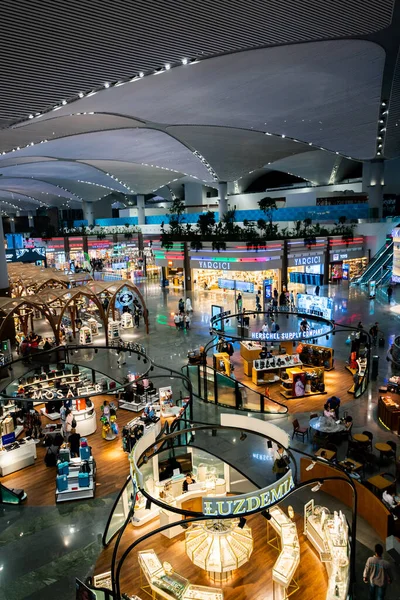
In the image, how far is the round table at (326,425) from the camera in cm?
1093

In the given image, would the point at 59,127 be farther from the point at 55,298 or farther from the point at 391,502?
the point at 391,502

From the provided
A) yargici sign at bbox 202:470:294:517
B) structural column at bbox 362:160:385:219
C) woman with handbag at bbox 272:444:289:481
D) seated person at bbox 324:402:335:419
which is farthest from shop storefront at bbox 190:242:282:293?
yargici sign at bbox 202:470:294:517

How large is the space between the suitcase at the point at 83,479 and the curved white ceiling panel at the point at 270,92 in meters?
13.9

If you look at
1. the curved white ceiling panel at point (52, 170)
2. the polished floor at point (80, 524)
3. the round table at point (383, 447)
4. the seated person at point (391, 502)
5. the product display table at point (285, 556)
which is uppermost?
the curved white ceiling panel at point (52, 170)

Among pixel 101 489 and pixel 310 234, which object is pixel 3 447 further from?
pixel 310 234

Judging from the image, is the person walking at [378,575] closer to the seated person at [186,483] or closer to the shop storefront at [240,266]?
the seated person at [186,483]

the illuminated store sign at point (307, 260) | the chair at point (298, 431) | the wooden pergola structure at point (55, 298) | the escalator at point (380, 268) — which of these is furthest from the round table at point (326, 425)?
the escalator at point (380, 268)

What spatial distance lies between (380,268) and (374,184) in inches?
343

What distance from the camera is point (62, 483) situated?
9.26m

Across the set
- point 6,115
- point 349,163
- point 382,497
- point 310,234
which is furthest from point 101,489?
point 349,163

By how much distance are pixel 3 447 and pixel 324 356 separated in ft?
36.7

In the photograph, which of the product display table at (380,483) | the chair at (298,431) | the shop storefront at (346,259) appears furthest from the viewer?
the shop storefront at (346,259)

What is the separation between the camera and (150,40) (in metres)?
11.3

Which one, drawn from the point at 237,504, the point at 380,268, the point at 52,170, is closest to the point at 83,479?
the point at 237,504
